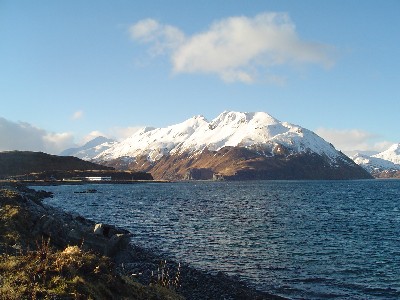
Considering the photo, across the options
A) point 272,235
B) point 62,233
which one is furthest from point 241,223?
point 62,233

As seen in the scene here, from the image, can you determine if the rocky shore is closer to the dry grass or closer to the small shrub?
the small shrub

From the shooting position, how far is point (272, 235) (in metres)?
57.4

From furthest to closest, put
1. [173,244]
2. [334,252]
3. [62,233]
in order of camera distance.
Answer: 1. [173,244]
2. [334,252]
3. [62,233]

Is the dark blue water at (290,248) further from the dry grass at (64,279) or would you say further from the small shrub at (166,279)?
the dry grass at (64,279)

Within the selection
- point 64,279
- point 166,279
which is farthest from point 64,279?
point 166,279

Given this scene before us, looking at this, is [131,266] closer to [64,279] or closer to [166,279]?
[166,279]

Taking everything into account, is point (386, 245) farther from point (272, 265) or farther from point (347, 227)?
point (272, 265)

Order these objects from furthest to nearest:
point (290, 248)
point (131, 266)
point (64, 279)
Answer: point (290, 248) < point (131, 266) < point (64, 279)

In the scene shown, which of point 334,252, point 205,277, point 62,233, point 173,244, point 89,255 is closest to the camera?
point 89,255

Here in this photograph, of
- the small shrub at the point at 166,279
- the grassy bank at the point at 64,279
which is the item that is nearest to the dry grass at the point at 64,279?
the grassy bank at the point at 64,279

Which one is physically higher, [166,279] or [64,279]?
[64,279]

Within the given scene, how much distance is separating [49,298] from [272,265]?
28854 millimetres

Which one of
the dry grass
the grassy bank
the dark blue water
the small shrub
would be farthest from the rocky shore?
the dry grass

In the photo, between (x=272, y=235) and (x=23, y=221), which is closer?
(x=23, y=221)
